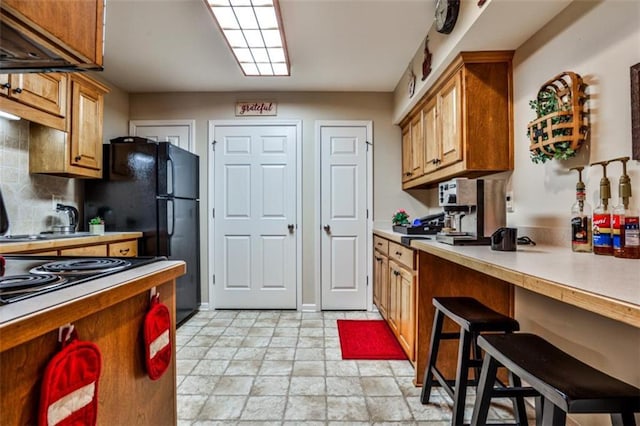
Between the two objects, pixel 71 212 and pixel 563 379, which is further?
pixel 71 212

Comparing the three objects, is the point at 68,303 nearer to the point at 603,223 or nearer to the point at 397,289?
the point at 603,223

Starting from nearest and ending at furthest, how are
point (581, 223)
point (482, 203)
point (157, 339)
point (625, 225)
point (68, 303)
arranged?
point (68, 303), point (157, 339), point (625, 225), point (581, 223), point (482, 203)

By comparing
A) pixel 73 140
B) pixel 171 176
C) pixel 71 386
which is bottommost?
pixel 71 386

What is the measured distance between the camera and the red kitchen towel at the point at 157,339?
1010 mm

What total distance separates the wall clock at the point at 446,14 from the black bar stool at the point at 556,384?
1.81 m

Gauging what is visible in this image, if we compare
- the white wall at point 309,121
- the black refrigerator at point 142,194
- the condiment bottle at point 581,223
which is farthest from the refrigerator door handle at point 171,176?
the condiment bottle at point 581,223

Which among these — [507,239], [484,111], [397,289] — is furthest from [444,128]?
[397,289]

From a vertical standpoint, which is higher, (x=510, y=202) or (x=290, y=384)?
(x=510, y=202)

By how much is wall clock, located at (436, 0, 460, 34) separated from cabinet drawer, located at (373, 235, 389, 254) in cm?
176

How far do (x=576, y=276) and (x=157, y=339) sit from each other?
126 centimetres

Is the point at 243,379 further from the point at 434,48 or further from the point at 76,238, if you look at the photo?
the point at 434,48

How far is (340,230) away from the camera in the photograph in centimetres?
381

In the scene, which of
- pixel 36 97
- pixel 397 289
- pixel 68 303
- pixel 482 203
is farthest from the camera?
pixel 397 289

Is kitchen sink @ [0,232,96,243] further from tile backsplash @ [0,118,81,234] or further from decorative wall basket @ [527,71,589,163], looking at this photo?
decorative wall basket @ [527,71,589,163]
